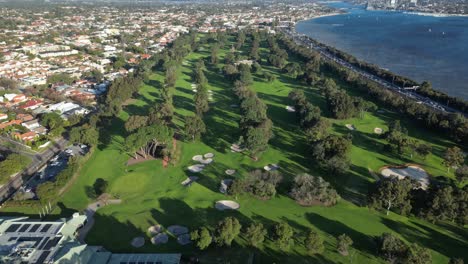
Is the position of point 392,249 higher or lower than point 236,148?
higher

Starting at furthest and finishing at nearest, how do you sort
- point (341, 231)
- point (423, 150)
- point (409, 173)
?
point (423, 150), point (409, 173), point (341, 231)

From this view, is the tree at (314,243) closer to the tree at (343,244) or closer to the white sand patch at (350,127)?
the tree at (343,244)

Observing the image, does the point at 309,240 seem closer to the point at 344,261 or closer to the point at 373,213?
the point at 344,261

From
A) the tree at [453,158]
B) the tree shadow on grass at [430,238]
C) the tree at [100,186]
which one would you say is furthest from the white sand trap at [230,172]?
the tree at [453,158]

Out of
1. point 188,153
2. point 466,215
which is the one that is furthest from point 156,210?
point 466,215

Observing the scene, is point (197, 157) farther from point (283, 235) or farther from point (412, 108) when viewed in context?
point (412, 108)

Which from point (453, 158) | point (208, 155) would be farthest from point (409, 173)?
point (208, 155)

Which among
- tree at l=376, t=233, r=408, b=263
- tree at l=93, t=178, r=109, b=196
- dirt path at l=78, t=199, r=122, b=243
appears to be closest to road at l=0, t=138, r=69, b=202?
tree at l=93, t=178, r=109, b=196
